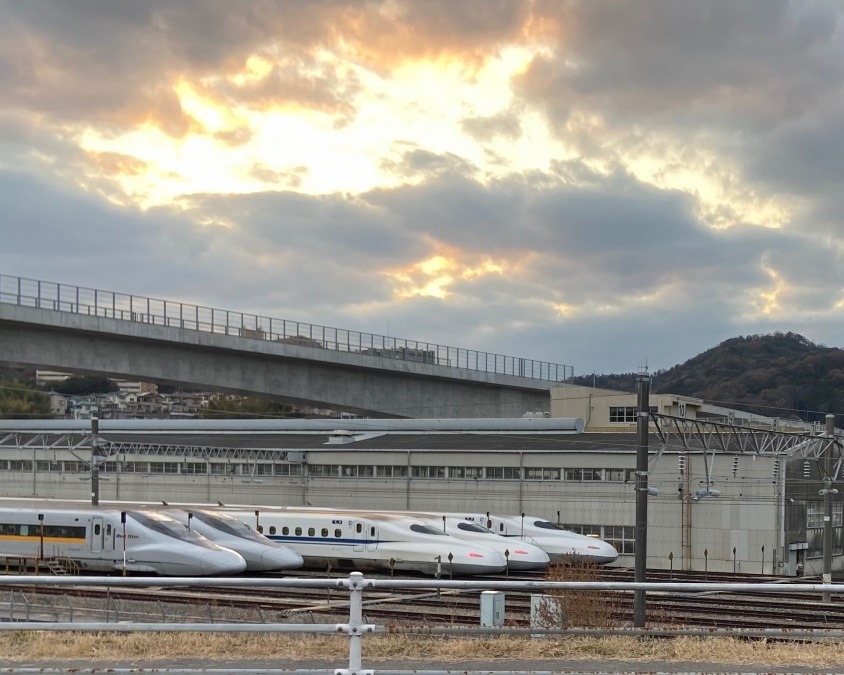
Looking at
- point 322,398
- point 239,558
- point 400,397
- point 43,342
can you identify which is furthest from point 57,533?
point 400,397

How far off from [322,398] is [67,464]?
54.2ft

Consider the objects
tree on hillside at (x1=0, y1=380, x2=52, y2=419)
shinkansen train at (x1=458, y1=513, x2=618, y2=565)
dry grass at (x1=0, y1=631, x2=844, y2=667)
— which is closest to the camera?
dry grass at (x1=0, y1=631, x2=844, y2=667)

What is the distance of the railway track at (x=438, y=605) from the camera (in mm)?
25109

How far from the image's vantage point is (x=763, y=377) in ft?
526

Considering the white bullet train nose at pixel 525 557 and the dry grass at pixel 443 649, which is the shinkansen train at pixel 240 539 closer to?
the white bullet train nose at pixel 525 557

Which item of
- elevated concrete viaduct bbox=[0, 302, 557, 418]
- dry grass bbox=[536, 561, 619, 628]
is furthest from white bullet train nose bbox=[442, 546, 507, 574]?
elevated concrete viaduct bbox=[0, 302, 557, 418]

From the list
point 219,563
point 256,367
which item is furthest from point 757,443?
point 256,367

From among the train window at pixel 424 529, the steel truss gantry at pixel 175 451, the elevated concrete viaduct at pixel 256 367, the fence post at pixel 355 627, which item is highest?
the elevated concrete viaduct at pixel 256 367

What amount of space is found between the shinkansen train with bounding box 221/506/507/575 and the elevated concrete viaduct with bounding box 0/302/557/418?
1670cm

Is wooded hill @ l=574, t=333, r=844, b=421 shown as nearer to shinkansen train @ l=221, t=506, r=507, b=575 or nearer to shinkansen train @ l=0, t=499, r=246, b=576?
shinkansen train @ l=221, t=506, r=507, b=575

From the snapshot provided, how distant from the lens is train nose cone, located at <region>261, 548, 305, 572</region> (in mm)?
39625

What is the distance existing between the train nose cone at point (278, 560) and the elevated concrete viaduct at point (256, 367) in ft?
73.3

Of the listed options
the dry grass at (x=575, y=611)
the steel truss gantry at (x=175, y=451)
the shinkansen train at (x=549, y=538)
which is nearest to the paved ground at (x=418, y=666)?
the dry grass at (x=575, y=611)

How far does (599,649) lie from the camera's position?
1094 cm
